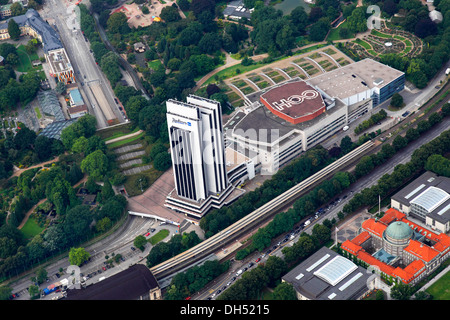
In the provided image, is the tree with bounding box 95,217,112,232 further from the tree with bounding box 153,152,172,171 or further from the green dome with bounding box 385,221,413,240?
the green dome with bounding box 385,221,413,240

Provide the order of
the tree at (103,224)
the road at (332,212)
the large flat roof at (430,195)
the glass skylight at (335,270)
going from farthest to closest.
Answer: the tree at (103,224)
the large flat roof at (430,195)
the road at (332,212)
the glass skylight at (335,270)

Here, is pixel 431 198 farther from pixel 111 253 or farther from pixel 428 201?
pixel 111 253

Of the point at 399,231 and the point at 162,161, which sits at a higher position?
the point at 399,231

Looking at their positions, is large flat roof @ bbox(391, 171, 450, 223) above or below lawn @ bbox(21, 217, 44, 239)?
above

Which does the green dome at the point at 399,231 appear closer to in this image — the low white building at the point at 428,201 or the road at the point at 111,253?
the low white building at the point at 428,201

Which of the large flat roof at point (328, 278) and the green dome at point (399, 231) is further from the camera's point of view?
the green dome at point (399, 231)

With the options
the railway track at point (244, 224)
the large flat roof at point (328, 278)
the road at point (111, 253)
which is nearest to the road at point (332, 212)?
the railway track at point (244, 224)

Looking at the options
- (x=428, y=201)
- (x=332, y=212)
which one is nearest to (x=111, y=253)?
(x=332, y=212)

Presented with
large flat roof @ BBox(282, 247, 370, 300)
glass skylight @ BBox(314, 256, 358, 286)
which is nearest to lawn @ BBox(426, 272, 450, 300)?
large flat roof @ BBox(282, 247, 370, 300)
